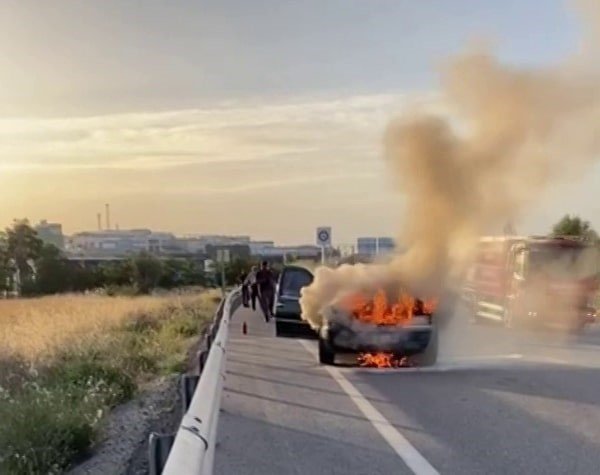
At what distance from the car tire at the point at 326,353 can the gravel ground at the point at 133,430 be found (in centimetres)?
287

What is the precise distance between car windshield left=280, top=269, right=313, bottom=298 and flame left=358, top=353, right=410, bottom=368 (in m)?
4.17

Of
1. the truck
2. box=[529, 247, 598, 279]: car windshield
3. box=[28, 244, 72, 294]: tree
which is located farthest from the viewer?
box=[28, 244, 72, 294]: tree

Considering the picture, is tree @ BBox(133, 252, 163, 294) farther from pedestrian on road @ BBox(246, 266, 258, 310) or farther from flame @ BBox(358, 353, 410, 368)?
flame @ BBox(358, 353, 410, 368)

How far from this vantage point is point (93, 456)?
807 cm

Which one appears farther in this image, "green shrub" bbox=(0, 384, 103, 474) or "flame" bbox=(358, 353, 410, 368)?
"flame" bbox=(358, 353, 410, 368)

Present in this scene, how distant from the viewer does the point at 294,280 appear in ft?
60.4

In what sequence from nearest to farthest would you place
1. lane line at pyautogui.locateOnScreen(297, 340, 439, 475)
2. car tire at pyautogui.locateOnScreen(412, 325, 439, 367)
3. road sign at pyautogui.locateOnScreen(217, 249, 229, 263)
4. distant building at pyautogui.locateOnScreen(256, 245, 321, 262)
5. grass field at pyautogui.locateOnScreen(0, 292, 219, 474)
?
lane line at pyautogui.locateOnScreen(297, 340, 439, 475) → grass field at pyautogui.locateOnScreen(0, 292, 219, 474) → car tire at pyautogui.locateOnScreen(412, 325, 439, 367) → road sign at pyautogui.locateOnScreen(217, 249, 229, 263) → distant building at pyautogui.locateOnScreen(256, 245, 321, 262)

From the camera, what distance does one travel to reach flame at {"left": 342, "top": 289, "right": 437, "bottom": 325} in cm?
1356

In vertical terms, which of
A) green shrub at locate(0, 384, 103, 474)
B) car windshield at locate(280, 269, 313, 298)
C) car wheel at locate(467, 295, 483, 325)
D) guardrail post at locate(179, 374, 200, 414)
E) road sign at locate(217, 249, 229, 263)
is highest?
road sign at locate(217, 249, 229, 263)

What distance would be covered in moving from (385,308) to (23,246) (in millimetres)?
76760

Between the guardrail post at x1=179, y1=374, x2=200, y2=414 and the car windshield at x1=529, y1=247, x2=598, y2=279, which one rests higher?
the car windshield at x1=529, y1=247, x2=598, y2=279

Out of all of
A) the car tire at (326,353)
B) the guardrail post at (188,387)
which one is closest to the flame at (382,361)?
the car tire at (326,353)

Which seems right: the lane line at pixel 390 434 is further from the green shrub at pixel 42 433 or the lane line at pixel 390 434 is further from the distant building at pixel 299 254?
the distant building at pixel 299 254

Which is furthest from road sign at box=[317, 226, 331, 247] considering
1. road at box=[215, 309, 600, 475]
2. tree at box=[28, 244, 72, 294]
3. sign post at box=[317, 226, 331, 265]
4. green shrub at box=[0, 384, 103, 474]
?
tree at box=[28, 244, 72, 294]
